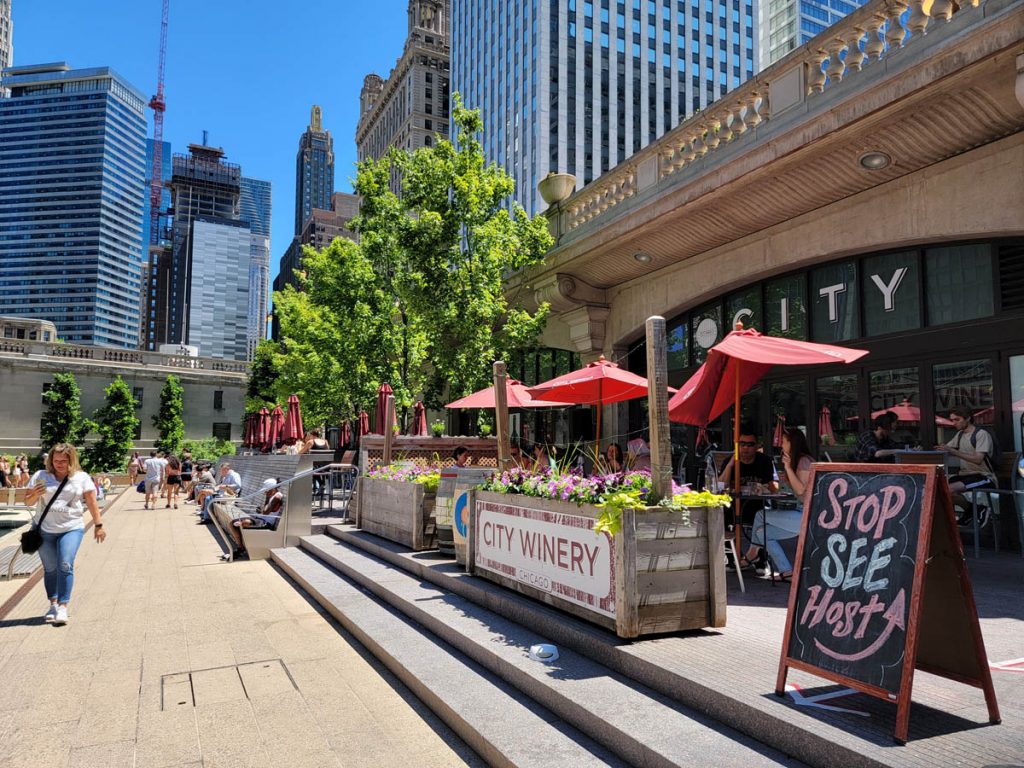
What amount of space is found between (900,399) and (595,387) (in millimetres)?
4391

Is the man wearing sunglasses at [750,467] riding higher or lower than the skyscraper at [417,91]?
lower

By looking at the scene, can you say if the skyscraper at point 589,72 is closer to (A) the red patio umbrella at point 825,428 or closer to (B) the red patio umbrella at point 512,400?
(B) the red patio umbrella at point 512,400

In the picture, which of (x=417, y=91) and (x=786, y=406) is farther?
(x=417, y=91)

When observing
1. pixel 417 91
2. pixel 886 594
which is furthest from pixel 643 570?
pixel 417 91

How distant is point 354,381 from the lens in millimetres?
20594

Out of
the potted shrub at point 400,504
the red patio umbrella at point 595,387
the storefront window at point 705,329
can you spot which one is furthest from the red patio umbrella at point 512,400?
the storefront window at point 705,329

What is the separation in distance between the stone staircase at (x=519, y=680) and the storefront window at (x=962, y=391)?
22.1 feet

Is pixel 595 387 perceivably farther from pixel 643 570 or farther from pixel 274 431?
pixel 274 431

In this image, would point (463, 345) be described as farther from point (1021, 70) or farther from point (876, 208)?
point (1021, 70)

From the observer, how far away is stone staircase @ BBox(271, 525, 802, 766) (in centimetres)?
344

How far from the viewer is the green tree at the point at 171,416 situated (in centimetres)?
6456

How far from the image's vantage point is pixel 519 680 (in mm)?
4512

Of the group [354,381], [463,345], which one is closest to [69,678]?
[463,345]

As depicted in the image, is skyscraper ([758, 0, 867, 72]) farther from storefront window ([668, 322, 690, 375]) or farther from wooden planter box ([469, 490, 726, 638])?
wooden planter box ([469, 490, 726, 638])
